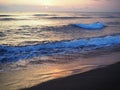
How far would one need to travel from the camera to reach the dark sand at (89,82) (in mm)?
5707

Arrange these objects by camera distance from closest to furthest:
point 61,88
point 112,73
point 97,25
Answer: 1. point 61,88
2. point 112,73
3. point 97,25

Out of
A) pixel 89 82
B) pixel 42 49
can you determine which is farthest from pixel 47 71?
pixel 42 49

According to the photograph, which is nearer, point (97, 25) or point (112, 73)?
point (112, 73)

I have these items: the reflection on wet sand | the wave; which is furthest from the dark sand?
the wave

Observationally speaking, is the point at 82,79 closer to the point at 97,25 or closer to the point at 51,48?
the point at 51,48

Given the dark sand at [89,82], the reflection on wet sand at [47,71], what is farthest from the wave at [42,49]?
the dark sand at [89,82]

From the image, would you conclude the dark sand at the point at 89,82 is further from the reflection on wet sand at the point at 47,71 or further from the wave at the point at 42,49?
the wave at the point at 42,49

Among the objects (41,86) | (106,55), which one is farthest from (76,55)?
(41,86)

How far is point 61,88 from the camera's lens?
566 cm

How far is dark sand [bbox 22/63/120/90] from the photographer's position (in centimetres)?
571

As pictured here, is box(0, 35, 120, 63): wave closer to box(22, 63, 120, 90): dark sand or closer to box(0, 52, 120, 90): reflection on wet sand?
box(0, 52, 120, 90): reflection on wet sand

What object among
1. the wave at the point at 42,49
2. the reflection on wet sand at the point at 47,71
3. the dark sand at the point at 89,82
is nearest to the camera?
the dark sand at the point at 89,82

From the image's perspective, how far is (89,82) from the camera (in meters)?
6.11

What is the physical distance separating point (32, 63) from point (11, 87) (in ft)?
8.51
